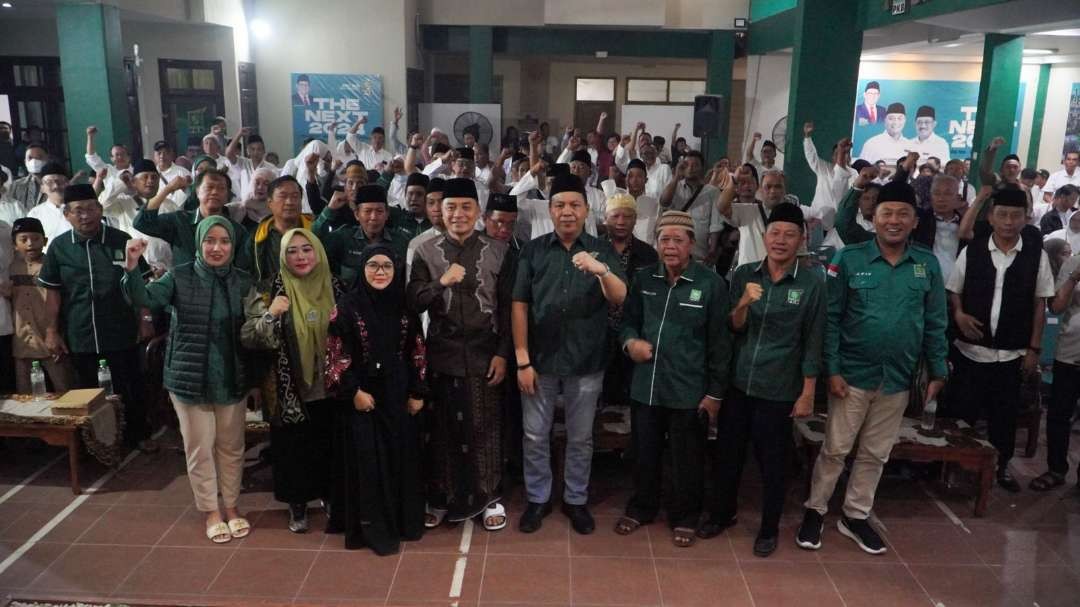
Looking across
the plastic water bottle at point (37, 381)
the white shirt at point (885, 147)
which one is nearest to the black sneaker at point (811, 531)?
the plastic water bottle at point (37, 381)

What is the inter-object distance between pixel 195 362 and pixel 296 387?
0.46 metres

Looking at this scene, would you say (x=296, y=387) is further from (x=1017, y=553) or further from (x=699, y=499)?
(x=1017, y=553)

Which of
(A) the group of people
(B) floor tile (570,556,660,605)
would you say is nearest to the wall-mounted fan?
(A) the group of people

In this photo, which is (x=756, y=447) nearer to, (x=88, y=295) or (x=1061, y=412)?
(x=1061, y=412)

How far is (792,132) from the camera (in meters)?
9.29

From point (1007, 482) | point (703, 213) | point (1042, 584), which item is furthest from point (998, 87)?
point (1042, 584)

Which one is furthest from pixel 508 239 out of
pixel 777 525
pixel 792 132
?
pixel 792 132

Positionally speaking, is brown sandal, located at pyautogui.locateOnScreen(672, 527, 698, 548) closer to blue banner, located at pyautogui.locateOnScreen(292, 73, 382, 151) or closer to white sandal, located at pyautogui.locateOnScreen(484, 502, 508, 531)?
white sandal, located at pyautogui.locateOnScreen(484, 502, 508, 531)

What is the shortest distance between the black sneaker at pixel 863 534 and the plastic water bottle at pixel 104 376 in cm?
420

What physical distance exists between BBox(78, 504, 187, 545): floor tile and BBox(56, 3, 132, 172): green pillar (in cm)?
639

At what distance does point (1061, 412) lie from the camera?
4484 mm

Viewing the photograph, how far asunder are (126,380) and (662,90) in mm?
15704

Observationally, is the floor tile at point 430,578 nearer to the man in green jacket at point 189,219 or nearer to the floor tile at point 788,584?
the floor tile at point 788,584

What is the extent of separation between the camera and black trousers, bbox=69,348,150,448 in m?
4.67
